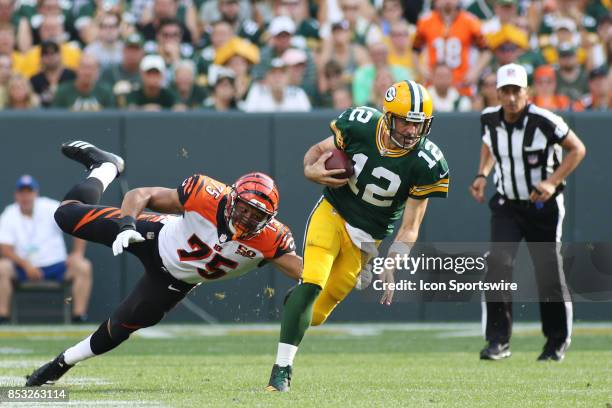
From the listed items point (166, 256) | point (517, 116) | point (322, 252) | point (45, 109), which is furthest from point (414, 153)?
point (45, 109)

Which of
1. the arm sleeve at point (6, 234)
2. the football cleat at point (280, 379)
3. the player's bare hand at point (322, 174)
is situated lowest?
the arm sleeve at point (6, 234)

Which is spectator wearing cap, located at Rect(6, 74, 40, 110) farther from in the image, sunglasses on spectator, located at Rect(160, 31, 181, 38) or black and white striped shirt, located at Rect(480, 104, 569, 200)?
black and white striped shirt, located at Rect(480, 104, 569, 200)

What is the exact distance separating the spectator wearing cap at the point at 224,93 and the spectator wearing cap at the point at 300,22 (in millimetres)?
1226

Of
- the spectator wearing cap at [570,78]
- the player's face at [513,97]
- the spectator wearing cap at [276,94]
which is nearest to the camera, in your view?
the player's face at [513,97]

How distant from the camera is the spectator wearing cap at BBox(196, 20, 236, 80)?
41.9ft

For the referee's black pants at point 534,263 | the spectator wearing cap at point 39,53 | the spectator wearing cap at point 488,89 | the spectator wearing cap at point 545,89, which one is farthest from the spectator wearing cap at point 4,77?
the referee's black pants at point 534,263

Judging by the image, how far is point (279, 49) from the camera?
1249 cm

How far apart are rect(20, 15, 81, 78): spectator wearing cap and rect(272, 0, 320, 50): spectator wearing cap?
2168mm

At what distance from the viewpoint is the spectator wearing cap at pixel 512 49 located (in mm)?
12148

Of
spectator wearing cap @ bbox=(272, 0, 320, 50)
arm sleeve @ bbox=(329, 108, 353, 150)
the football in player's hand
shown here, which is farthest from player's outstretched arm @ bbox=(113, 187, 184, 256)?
spectator wearing cap @ bbox=(272, 0, 320, 50)

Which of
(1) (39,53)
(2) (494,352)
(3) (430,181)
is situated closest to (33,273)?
(1) (39,53)

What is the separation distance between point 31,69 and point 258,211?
7257 mm

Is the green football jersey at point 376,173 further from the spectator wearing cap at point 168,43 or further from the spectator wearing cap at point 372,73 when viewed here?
the spectator wearing cap at point 168,43

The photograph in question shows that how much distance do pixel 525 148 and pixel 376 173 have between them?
6.98 feet
